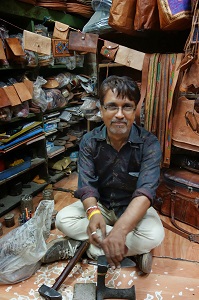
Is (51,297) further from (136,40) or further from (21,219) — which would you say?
(136,40)

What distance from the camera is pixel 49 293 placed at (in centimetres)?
135

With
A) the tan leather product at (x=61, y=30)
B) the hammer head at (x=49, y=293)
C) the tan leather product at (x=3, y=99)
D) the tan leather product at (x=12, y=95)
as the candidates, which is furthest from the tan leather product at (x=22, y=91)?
the hammer head at (x=49, y=293)

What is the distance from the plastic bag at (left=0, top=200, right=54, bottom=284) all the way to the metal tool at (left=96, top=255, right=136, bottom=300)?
43 centimetres

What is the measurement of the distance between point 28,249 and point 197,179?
1345 millimetres

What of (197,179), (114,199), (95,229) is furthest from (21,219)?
(197,179)

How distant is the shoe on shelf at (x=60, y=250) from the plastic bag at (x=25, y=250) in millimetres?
86

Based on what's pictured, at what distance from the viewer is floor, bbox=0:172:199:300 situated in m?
1.44

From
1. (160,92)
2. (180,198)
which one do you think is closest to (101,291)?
(180,198)

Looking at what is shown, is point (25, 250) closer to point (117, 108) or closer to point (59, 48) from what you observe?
point (117, 108)

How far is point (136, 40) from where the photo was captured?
2.54 m

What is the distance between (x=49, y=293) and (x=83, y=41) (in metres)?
1.69

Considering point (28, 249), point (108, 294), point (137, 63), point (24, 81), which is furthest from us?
point (24, 81)

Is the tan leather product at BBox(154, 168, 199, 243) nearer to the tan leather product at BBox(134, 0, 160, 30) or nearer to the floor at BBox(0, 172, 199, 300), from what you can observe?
the floor at BBox(0, 172, 199, 300)

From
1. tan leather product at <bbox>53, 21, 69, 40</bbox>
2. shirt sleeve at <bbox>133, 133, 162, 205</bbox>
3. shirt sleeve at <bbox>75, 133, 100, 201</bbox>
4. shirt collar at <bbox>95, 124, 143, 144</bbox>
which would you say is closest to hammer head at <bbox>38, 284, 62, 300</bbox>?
shirt sleeve at <bbox>75, 133, 100, 201</bbox>
